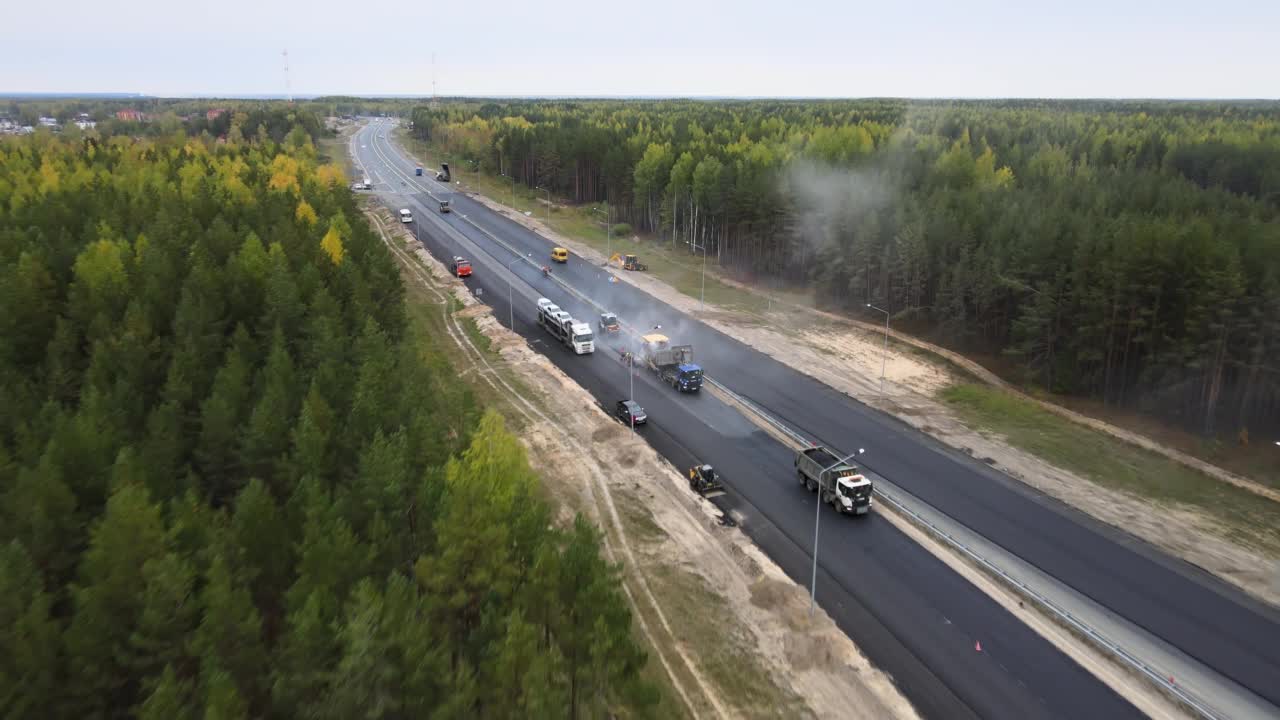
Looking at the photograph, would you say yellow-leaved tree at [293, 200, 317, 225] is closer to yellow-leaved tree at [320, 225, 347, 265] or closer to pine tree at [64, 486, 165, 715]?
yellow-leaved tree at [320, 225, 347, 265]

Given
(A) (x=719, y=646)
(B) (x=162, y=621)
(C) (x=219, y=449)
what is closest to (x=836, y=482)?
(A) (x=719, y=646)

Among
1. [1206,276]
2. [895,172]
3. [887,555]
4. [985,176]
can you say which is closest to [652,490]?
[887,555]

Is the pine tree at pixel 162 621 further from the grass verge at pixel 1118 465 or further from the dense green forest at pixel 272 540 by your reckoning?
the grass verge at pixel 1118 465

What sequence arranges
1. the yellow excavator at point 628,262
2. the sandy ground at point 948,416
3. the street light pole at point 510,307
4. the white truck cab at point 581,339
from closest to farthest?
1. the sandy ground at point 948,416
2. the white truck cab at point 581,339
3. the street light pole at point 510,307
4. the yellow excavator at point 628,262

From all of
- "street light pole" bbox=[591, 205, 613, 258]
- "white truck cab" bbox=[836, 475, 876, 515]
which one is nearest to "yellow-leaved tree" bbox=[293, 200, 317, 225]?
"street light pole" bbox=[591, 205, 613, 258]

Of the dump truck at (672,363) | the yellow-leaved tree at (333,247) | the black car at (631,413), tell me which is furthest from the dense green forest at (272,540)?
the dump truck at (672,363)

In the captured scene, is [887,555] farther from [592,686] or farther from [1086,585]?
[592,686]

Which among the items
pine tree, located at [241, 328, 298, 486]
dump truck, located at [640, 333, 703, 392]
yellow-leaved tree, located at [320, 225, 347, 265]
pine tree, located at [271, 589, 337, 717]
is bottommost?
dump truck, located at [640, 333, 703, 392]
